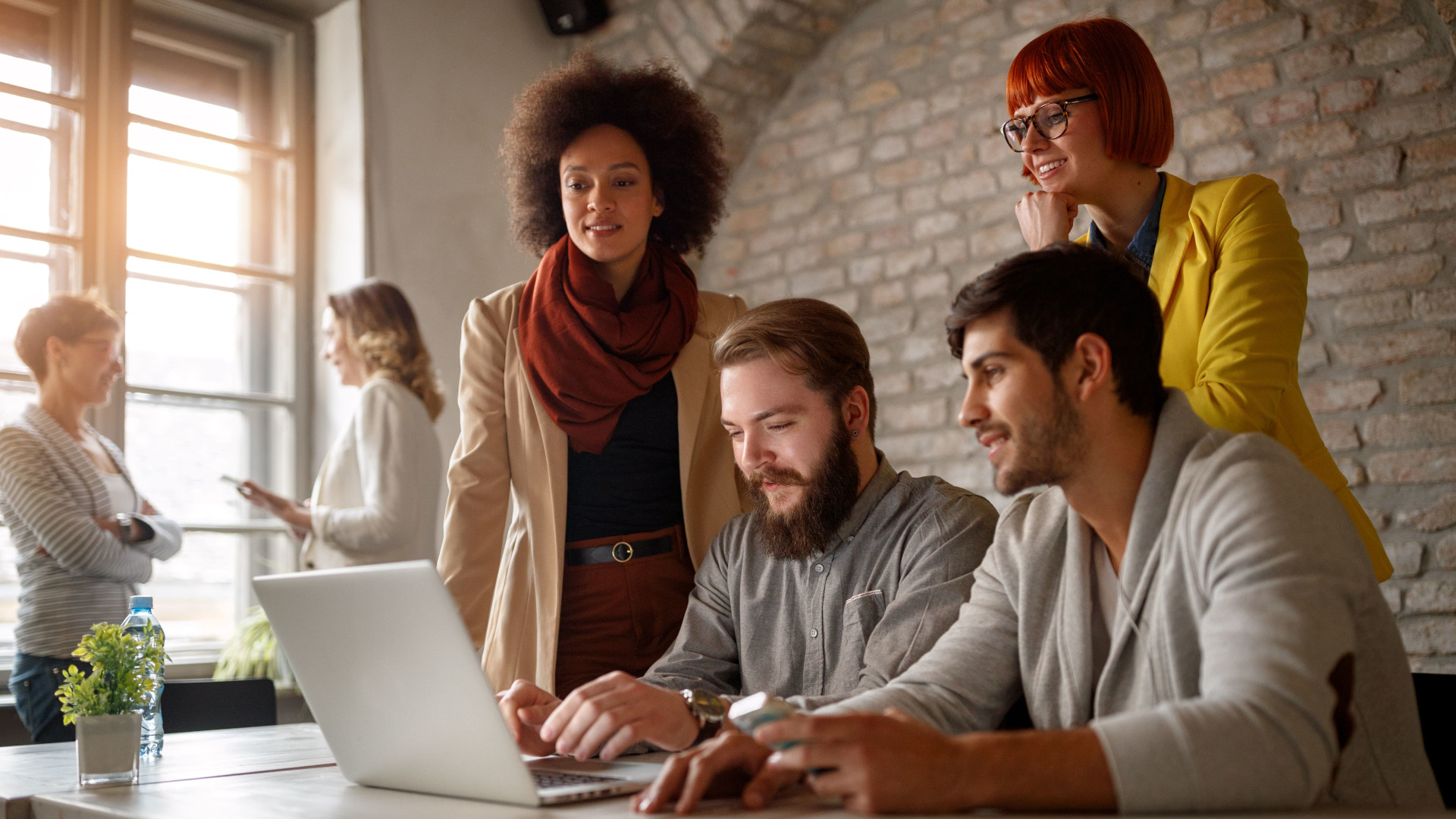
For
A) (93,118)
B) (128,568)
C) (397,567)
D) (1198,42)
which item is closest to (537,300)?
(397,567)

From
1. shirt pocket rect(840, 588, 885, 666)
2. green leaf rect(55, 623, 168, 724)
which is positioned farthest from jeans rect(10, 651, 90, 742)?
shirt pocket rect(840, 588, 885, 666)

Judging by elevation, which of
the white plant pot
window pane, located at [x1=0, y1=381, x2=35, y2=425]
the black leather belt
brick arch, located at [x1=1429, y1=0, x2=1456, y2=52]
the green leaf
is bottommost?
the white plant pot

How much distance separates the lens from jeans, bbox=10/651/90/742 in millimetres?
3016

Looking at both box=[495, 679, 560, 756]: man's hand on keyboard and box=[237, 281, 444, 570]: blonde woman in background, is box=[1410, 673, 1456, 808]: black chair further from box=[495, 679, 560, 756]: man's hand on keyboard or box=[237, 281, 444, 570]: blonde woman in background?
box=[237, 281, 444, 570]: blonde woman in background

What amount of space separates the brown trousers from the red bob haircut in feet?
3.24

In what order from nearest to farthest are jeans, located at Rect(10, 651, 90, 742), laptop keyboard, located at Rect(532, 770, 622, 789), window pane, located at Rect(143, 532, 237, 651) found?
laptop keyboard, located at Rect(532, 770, 622, 789)
jeans, located at Rect(10, 651, 90, 742)
window pane, located at Rect(143, 532, 237, 651)

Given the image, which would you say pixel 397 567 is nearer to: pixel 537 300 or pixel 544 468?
pixel 544 468

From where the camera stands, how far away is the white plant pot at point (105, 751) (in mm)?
1465

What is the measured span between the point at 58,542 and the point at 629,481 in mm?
1720

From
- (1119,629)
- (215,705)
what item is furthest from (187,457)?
(1119,629)

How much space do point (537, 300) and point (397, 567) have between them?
49.6 inches

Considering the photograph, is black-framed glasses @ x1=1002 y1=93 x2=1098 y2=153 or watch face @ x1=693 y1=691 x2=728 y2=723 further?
black-framed glasses @ x1=1002 y1=93 x2=1098 y2=153

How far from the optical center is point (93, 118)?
13.8 feet

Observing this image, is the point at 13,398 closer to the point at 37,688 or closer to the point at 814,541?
the point at 37,688
